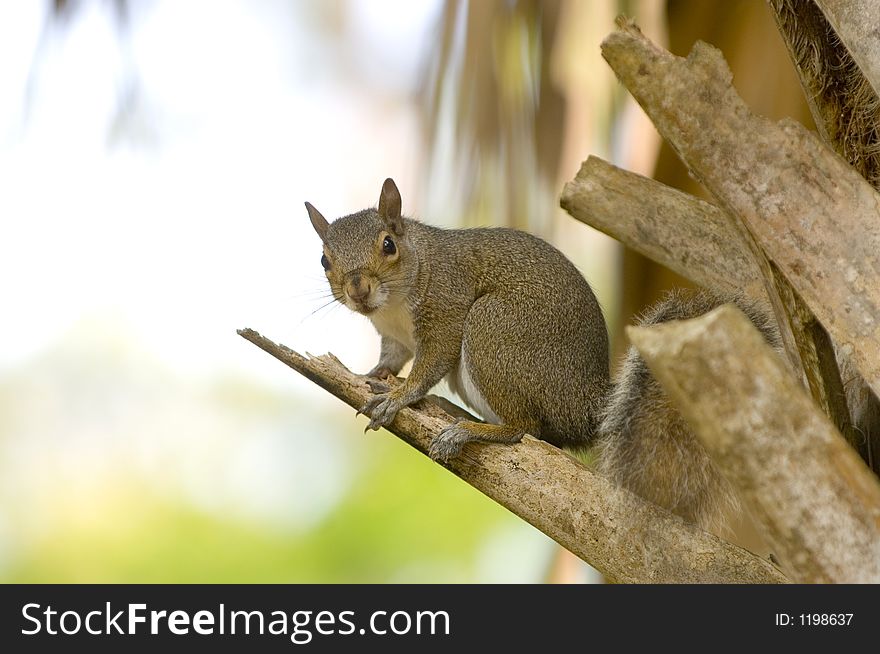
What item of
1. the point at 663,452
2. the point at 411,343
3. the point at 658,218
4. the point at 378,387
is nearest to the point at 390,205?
the point at 411,343

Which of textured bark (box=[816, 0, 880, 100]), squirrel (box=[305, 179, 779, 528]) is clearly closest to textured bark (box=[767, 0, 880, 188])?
textured bark (box=[816, 0, 880, 100])

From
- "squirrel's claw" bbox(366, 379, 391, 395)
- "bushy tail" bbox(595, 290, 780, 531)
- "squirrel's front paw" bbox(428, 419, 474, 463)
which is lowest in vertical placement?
"bushy tail" bbox(595, 290, 780, 531)

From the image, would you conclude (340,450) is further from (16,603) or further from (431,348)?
(16,603)

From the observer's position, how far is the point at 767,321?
1362 mm

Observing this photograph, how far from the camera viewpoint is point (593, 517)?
124 centimetres

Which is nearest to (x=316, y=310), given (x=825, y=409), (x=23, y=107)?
(x=23, y=107)

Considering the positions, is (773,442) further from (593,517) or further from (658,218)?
(658,218)

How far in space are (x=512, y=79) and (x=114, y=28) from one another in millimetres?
859

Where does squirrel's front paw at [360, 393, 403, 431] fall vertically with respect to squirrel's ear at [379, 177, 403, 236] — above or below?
below

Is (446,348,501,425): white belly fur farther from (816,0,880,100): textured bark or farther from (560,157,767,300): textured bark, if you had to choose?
(816,0,880,100): textured bark

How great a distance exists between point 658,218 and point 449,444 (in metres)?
0.52

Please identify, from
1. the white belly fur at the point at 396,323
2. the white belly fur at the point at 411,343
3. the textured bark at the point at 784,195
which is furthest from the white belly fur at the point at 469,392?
the textured bark at the point at 784,195

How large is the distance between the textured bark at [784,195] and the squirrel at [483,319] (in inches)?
15.5

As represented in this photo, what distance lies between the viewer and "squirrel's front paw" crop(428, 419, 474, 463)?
1427 millimetres
